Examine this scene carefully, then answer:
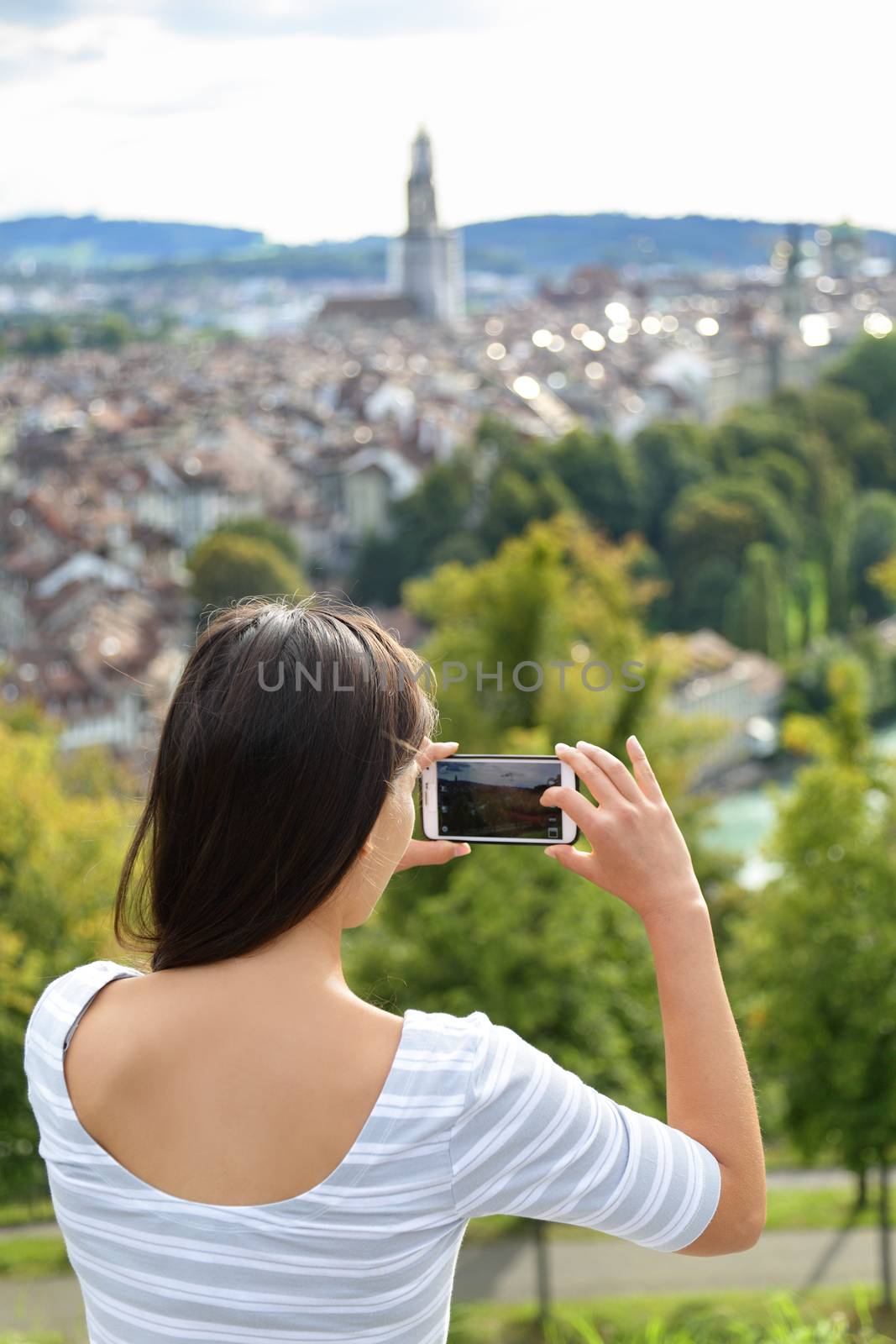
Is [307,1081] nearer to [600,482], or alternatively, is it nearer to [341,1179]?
[341,1179]

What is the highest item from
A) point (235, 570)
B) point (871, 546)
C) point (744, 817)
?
point (235, 570)

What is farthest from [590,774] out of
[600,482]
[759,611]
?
[600,482]

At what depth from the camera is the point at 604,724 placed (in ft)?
28.5

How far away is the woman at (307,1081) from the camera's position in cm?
68

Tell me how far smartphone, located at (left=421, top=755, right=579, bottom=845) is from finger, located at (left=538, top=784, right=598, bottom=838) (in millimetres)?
39

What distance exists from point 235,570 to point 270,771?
2379 cm

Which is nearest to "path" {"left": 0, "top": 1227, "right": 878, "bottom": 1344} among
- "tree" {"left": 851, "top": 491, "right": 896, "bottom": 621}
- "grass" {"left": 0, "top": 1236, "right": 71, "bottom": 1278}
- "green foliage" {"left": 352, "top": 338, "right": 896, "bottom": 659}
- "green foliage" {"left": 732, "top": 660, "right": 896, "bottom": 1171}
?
"green foliage" {"left": 732, "top": 660, "right": 896, "bottom": 1171}

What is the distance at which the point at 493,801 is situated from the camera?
35.7 inches

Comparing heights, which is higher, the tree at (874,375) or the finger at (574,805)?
the finger at (574,805)

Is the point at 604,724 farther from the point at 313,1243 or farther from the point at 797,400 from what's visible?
the point at 797,400

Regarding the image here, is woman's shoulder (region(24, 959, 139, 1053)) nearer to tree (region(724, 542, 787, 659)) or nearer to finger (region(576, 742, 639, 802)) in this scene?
finger (region(576, 742, 639, 802))

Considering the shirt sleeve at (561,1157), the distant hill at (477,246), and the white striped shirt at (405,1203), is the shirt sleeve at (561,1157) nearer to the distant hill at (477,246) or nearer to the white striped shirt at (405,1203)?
the white striped shirt at (405,1203)

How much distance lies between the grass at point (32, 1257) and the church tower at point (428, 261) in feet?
202

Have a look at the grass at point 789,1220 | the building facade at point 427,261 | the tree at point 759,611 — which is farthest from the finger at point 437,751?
the building facade at point 427,261
